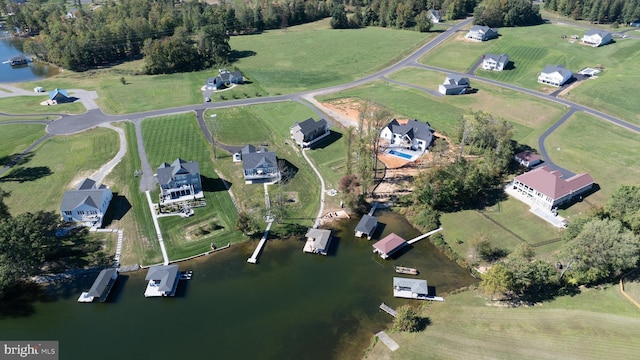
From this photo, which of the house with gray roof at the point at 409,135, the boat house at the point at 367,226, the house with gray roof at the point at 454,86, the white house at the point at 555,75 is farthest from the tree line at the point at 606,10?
the boat house at the point at 367,226

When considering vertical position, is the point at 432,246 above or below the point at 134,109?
below

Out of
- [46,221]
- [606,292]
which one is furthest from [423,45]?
[46,221]

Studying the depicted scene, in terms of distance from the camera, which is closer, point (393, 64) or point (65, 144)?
point (65, 144)

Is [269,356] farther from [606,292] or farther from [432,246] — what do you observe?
[606,292]

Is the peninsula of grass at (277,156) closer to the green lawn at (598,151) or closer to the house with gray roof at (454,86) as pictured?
the house with gray roof at (454,86)

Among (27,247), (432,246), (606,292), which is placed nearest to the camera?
(606,292)

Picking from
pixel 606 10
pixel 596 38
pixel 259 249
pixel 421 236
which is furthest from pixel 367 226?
pixel 606 10

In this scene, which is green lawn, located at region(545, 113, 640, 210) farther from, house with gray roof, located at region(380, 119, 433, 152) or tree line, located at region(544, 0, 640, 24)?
tree line, located at region(544, 0, 640, 24)
